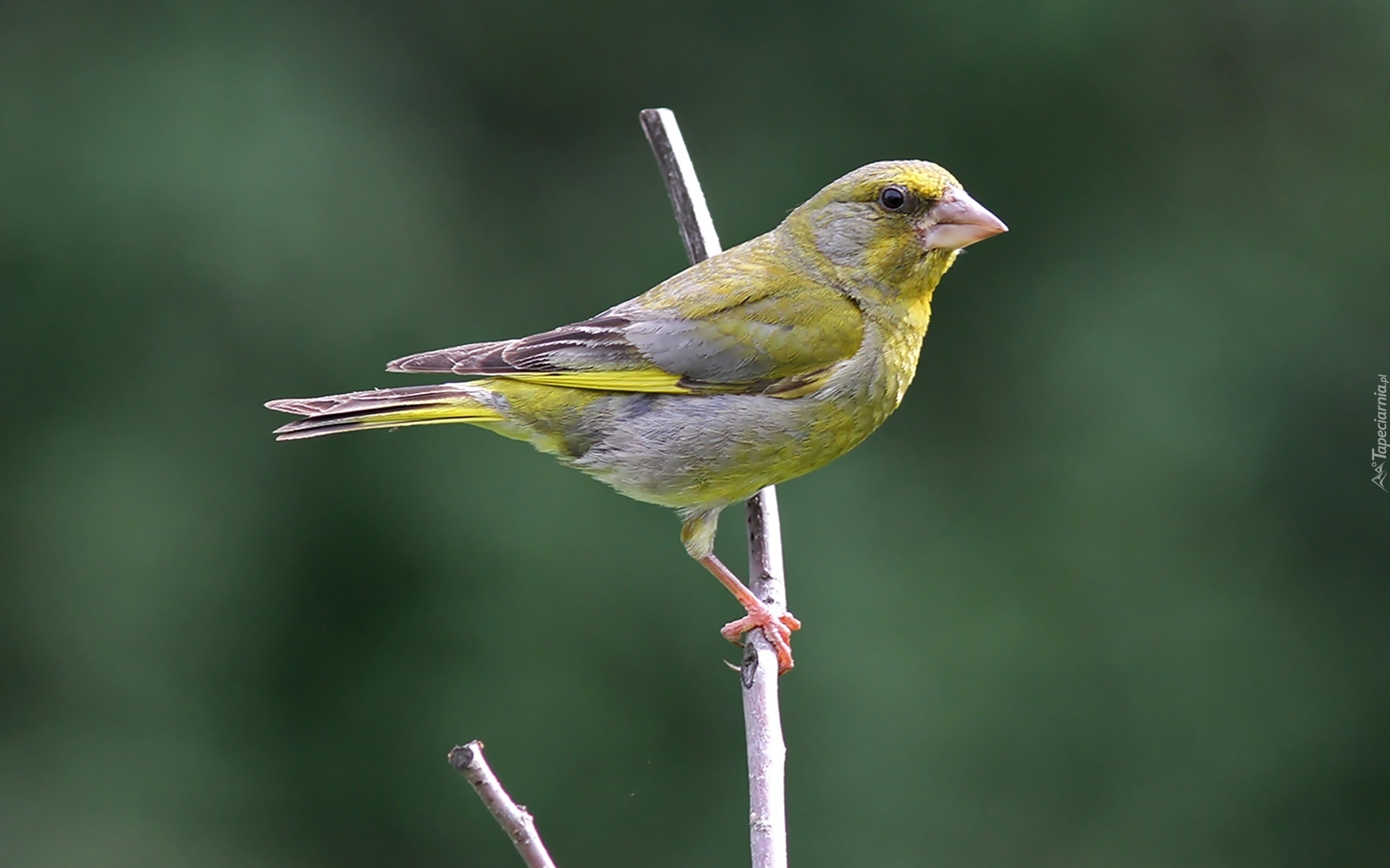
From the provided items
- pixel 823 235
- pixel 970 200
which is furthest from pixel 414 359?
pixel 970 200

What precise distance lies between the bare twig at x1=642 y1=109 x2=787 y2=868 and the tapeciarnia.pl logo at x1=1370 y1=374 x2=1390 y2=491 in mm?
3885

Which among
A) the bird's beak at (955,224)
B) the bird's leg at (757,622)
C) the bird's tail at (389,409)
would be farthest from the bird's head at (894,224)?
the bird's tail at (389,409)

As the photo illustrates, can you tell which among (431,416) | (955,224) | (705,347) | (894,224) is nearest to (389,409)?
(431,416)

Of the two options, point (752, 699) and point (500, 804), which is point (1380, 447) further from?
point (500, 804)

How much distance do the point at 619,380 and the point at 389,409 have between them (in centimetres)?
65

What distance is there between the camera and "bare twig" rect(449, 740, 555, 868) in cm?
209

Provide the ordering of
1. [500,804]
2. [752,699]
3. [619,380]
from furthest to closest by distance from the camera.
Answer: [619,380] → [752,699] → [500,804]

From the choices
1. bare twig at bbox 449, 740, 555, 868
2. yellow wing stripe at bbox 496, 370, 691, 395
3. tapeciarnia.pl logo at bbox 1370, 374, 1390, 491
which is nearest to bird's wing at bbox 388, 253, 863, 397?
yellow wing stripe at bbox 496, 370, 691, 395

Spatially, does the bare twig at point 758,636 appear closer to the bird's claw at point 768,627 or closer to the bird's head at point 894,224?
the bird's claw at point 768,627

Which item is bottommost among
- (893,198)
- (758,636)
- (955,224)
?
(758,636)

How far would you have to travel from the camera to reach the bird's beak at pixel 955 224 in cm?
363

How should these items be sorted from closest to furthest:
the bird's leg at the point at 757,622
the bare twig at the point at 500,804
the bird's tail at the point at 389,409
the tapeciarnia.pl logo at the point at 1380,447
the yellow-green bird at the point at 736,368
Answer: the bare twig at the point at 500,804 < the bird's tail at the point at 389,409 < the yellow-green bird at the point at 736,368 < the bird's leg at the point at 757,622 < the tapeciarnia.pl logo at the point at 1380,447

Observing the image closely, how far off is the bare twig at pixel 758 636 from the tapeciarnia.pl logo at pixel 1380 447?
12.7 ft

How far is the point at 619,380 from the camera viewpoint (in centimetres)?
378
